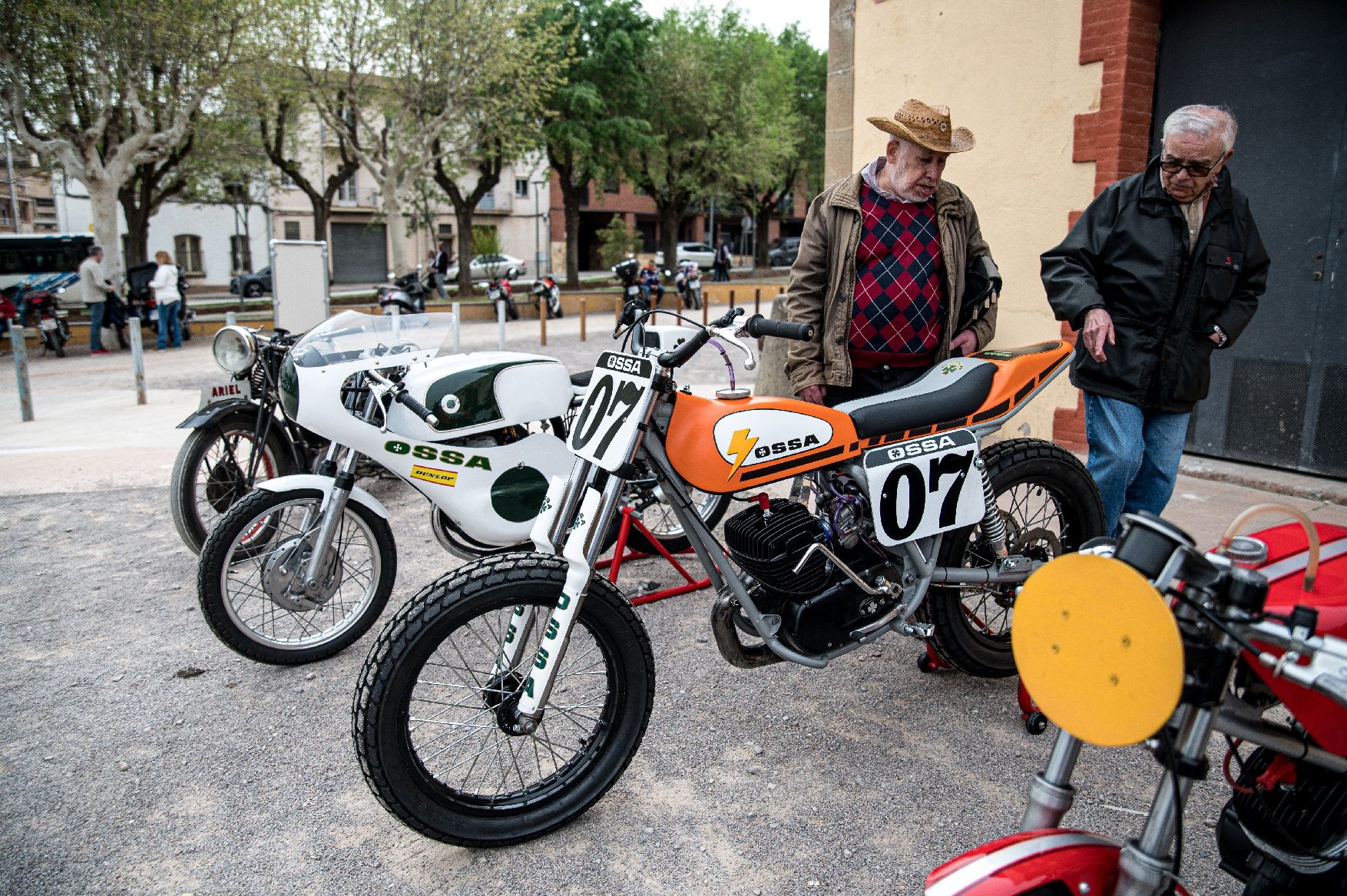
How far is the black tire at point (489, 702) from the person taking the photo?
2.34 metres

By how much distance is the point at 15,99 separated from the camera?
15891 mm

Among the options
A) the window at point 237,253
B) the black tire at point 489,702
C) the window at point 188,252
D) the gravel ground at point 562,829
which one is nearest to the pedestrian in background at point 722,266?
the window at point 237,253

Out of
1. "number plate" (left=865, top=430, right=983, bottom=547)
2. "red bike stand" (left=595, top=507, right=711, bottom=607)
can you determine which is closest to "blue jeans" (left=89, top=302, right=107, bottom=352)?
"red bike stand" (left=595, top=507, right=711, bottom=607)

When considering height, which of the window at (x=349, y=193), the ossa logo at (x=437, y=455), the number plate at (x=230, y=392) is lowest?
the ossa logo at (x=437, y=455)

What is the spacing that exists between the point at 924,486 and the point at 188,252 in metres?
47.4

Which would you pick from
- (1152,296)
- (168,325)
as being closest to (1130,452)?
(1152,296)

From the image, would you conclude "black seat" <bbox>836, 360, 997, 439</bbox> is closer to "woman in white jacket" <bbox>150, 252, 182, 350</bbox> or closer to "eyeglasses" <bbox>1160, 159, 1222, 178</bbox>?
"eyeglasses" <bbox>1160, 159, 1222, 178</bbox>

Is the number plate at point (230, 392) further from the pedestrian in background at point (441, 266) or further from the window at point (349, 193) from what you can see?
the window at point (349, 193)

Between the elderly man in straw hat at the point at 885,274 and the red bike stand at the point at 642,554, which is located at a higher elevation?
the elderly man in straw hat at the point at 885,274

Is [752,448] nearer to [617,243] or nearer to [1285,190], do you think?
[1285,190]

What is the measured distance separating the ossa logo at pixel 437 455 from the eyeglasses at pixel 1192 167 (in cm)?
269

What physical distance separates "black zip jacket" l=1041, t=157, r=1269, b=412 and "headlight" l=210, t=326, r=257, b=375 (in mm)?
3599

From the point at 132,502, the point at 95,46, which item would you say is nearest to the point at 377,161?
the point at 95,46

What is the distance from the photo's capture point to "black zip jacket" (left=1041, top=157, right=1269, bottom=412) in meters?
3.38
